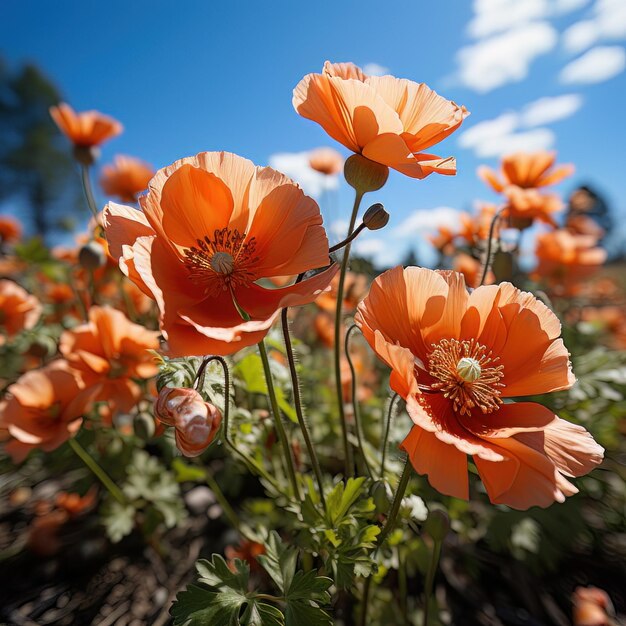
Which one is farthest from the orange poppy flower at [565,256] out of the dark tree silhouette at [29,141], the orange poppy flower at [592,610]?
the dark tree silhouette at [29,141]

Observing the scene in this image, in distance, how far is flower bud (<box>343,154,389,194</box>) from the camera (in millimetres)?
936

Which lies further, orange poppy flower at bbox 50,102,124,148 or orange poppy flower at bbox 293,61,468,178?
orange poppy flower at bbox 50,102,124,148

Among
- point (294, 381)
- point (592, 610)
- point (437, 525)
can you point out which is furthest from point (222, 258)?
point (592, 610)

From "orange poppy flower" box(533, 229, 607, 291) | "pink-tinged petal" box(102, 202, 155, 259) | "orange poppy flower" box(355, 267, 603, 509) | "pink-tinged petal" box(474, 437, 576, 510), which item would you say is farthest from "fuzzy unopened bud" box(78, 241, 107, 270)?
"orange poppy flower" box(533, 229, 607, 291)

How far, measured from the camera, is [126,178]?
235 cm

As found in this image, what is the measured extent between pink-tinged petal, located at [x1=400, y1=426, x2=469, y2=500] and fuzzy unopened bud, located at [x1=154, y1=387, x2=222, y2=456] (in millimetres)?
316

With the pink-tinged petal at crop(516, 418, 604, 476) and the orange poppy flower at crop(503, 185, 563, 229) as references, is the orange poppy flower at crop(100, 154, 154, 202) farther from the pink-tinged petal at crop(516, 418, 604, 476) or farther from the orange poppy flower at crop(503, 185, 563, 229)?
the pink-tinged petal at crop(516, 418, 604, 476)

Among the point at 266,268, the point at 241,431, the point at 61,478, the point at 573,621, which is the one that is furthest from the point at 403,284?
the point at 61,478

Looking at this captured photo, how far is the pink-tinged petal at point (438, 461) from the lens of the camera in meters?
0.71

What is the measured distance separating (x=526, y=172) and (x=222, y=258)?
5.12ft

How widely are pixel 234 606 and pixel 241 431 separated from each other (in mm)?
406

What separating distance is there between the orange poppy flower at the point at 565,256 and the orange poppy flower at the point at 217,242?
2.26m

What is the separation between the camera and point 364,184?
0.95 metres

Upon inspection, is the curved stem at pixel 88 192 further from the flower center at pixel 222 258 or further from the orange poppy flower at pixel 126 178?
the flower center at pixel 222 258
